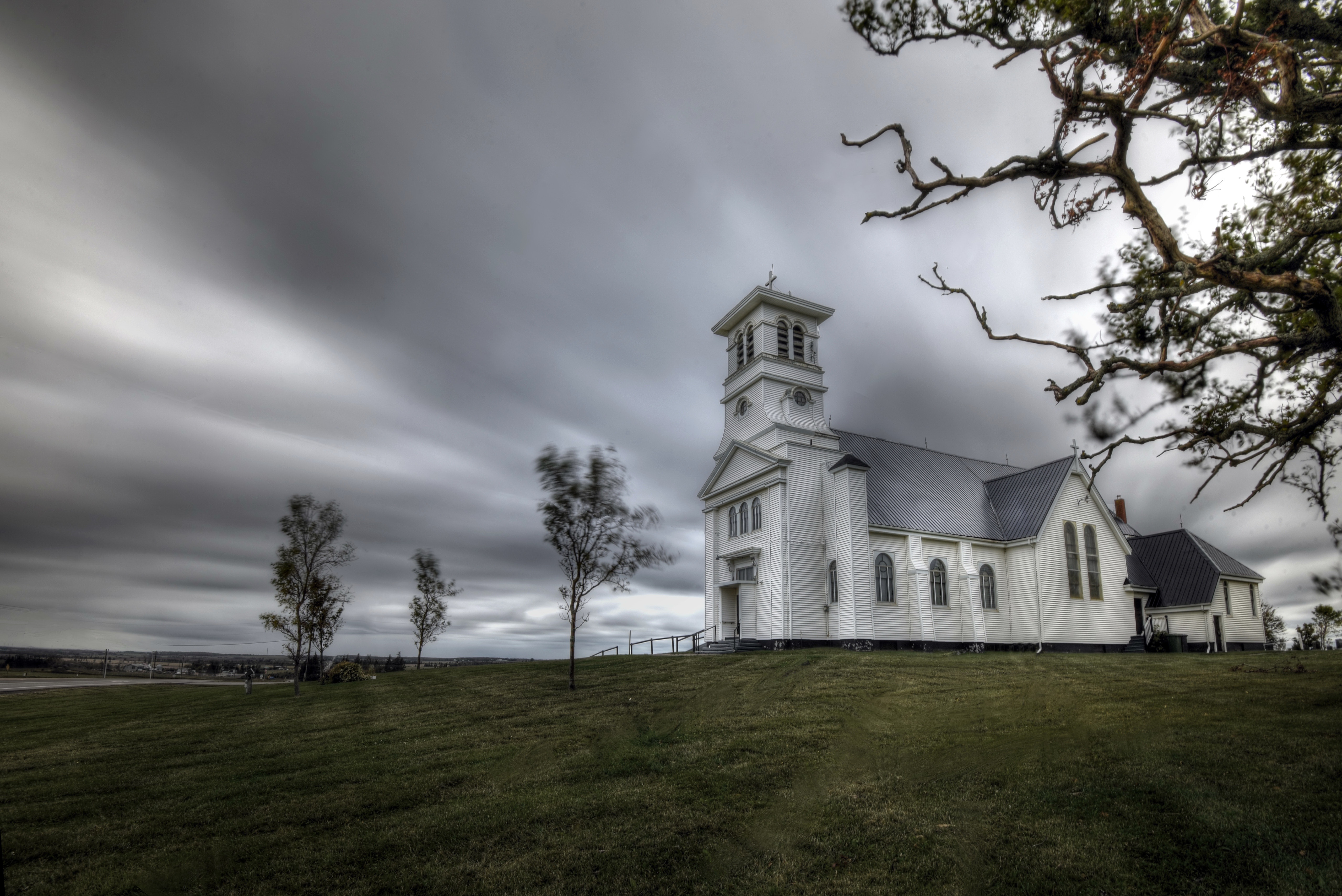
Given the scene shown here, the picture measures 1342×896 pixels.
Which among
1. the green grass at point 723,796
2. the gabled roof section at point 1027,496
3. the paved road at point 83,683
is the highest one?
the gabled roof section at point 1027,496

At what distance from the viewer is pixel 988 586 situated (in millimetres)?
33188

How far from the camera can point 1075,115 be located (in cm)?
735

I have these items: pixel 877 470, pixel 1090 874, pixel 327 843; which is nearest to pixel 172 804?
pixel 327 843

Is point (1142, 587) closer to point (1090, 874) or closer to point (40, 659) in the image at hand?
point (1090, 874)

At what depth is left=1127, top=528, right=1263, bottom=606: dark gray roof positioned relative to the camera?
112 feet

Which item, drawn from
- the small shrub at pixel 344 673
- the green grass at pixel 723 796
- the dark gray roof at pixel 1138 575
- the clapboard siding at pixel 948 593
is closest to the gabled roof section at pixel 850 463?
the clapboard siding at pixel 948 593

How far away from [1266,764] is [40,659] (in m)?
56.8

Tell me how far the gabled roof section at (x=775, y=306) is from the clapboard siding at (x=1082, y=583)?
48.6 feet

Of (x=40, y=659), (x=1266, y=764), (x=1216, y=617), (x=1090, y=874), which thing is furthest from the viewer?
(x=40, y=659)

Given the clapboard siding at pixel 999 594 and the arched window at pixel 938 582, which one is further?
the clapboard siding at pixel 999 594

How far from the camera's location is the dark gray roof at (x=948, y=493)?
32.2 meters

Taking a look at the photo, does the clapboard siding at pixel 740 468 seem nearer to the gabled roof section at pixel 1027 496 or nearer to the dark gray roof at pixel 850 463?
the dark gray roof at pixel 850 463

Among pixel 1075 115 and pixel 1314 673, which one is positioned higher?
pixel 1075 115

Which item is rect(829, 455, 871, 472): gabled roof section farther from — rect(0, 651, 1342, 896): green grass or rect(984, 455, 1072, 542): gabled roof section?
rect(0, 651, 1342, 896): green grass
